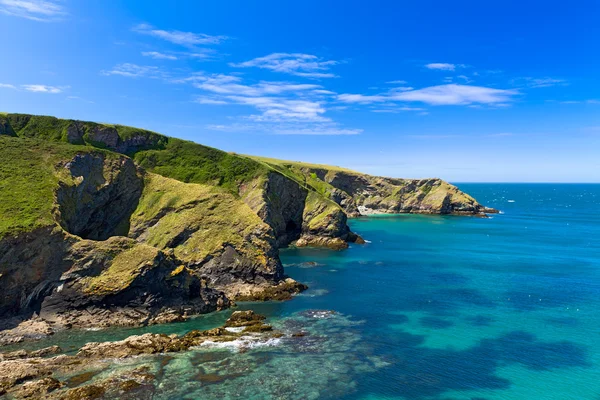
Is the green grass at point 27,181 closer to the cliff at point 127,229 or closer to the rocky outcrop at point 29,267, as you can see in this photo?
the cliff at point 127,229

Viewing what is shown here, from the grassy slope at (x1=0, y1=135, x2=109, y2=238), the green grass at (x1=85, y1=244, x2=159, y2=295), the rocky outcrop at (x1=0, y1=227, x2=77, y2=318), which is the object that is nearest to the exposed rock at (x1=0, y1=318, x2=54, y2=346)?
the rocky outcrop at (x1=0, y1=227, x2=77, y2=318)

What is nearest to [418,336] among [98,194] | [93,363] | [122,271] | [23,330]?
[93,363]

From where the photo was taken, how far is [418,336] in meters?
50.4

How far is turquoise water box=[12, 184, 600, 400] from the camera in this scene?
3750 centimetres

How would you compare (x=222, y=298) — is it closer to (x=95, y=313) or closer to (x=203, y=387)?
(x=95, y=313)

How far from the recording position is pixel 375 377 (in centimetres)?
Answer: 3909

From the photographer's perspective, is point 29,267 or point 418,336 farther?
point 29,267

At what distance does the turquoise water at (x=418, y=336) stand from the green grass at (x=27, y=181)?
1912cm

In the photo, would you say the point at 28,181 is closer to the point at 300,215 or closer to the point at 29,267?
the point at 29,267

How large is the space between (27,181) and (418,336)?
66.2 meters

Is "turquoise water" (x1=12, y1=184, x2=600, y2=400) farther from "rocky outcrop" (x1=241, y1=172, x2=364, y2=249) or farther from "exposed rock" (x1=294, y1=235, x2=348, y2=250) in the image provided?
"rocky outcrop" (x1=241, y1=172, x2=364, y2=249)

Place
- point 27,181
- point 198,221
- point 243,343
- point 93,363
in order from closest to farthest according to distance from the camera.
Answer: point 93,363, point 243,343, point 27,181, point 198,221

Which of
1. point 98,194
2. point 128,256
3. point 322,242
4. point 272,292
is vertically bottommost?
point 272,292

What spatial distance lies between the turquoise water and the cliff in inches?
229
